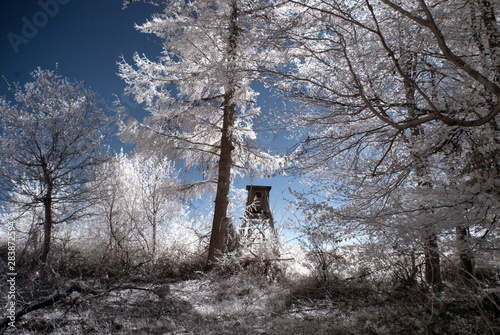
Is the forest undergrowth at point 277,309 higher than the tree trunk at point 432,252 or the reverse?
the reverse

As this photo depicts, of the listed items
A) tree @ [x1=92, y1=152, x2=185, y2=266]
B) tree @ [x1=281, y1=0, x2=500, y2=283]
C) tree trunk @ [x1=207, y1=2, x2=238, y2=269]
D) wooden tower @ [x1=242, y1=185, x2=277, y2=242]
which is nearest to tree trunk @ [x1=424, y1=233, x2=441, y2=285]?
tree @ [x1=281, y1=0, x2=500, y2=283]

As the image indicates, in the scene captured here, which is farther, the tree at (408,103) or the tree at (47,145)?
the tree at (47,145)

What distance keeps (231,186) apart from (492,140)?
6.94 meters

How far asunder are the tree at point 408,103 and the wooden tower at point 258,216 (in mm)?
3579

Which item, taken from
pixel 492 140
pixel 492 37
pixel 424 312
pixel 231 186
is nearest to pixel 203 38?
pixel 231 186

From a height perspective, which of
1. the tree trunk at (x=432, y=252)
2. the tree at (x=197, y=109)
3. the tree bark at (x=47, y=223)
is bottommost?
the tree trunk at (x=432, y=252)

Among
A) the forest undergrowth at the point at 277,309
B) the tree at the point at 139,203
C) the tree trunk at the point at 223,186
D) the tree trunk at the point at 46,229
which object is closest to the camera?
the forest undergrowth at the point at 277,309

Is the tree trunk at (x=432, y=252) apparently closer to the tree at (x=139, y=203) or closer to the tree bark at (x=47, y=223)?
the tree bark at (x=47, y=223)

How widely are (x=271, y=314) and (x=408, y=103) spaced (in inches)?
130

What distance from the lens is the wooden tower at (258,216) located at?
26.2 ft

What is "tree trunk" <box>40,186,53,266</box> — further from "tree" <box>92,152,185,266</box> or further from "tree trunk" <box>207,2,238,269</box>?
"tree trunk" <box>207,2,238,269</box>

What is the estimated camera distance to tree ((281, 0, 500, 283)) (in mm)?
3270

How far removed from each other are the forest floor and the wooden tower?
2825 mm

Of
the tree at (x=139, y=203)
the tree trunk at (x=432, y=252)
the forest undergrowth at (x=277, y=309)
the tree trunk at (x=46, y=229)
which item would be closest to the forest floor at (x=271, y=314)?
the forest undergrowth at (x=277, y=309)
